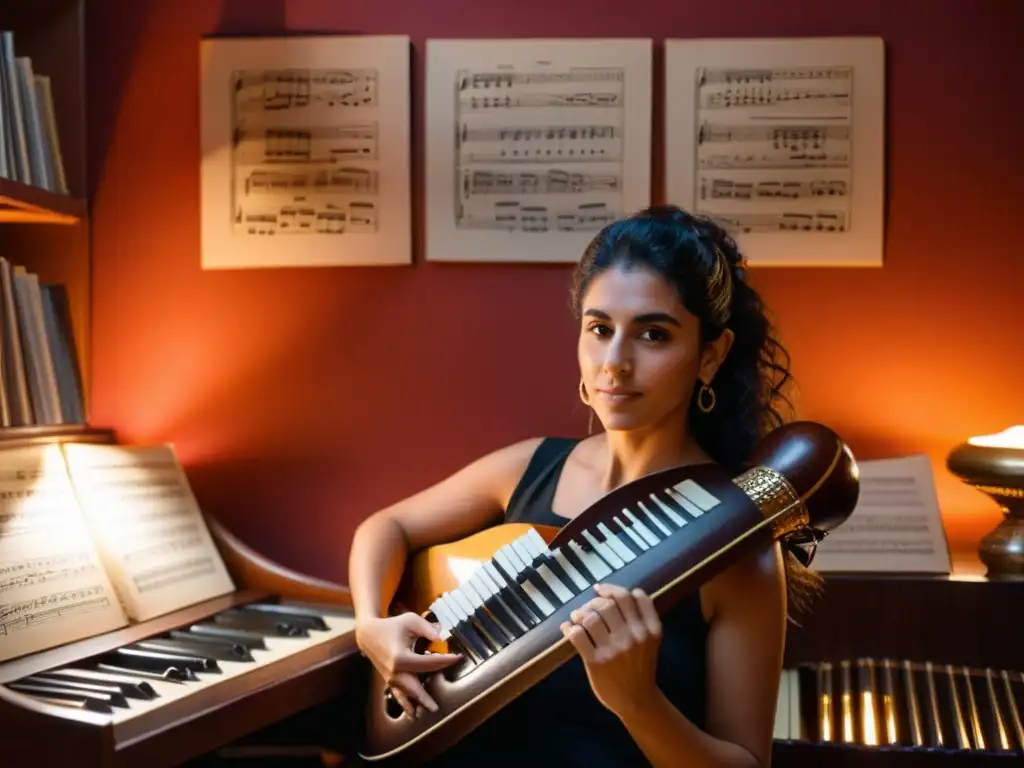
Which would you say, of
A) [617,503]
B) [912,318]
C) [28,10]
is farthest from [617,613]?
[28,10]

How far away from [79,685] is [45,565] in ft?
1.13

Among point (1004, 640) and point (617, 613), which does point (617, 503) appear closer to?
point (617, 613)

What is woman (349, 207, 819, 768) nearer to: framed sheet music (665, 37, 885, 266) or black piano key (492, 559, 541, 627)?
black piano key (492, 559, 541, 627)

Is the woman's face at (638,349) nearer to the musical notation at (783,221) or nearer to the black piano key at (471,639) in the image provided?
the black piano key at (471,639)

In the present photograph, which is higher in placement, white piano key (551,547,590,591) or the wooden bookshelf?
Result: the wooden bookshelf

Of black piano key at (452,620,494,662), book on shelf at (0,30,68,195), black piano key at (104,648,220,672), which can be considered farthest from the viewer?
book on shelf at (0,30,68,195)

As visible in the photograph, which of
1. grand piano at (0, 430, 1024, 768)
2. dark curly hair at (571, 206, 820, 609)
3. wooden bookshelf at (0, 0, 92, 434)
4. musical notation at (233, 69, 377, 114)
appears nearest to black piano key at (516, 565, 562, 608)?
dark curly hair at (571, 206, 820, 609)

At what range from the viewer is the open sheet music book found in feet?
5.96

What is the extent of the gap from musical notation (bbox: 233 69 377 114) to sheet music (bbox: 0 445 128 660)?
37.8 inches

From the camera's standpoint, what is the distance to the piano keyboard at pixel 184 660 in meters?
1.55

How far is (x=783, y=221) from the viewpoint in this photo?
7.84 feet

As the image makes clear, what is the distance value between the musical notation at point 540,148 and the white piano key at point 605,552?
1.10 metres

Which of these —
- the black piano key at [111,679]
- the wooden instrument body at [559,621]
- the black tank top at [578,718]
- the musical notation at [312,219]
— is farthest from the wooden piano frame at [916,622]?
the musical notation at [312,219]

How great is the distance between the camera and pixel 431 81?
246 cm
